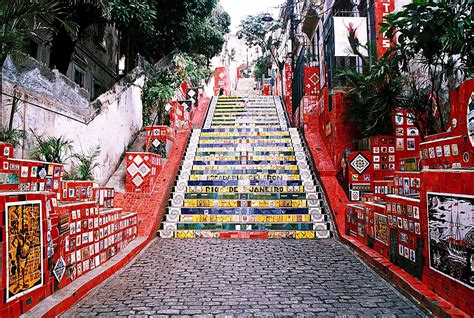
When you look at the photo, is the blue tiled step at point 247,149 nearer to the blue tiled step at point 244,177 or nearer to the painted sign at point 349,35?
the blue tiled step at point 244,177

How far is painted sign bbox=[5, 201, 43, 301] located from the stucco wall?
7.80ft

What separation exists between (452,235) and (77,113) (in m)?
6.69

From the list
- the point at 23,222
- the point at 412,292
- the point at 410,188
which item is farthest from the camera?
the point at 410,188

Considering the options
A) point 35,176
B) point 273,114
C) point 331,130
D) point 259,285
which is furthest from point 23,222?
point 273,114

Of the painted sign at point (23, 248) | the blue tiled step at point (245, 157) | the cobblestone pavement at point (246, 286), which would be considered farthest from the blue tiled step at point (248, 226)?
the painted sign at point (23, 248)

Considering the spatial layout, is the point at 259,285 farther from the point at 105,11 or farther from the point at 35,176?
the point at 105,11

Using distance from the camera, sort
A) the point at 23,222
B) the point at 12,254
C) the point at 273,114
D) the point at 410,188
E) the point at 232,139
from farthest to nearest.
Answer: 1. the point at 273,114
2. the point at 232,139
3. the point at 410,188
4. the point at 23,222
5. the point at 12,254

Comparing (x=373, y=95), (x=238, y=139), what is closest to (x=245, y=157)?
(x=238, y=139)

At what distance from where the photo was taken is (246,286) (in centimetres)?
434

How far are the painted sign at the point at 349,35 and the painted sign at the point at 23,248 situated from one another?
7.71 m

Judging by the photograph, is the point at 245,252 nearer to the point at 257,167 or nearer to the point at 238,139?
the point at 257,167

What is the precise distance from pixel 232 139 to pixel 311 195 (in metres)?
3.84

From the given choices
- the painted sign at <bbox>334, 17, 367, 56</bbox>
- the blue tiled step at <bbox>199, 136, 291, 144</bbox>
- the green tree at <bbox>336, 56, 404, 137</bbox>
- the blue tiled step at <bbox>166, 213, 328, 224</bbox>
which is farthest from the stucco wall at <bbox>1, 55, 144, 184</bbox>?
the painted sign at <bbox>334, 17, 367, 56</bbox>

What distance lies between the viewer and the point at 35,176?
4.43 meters
